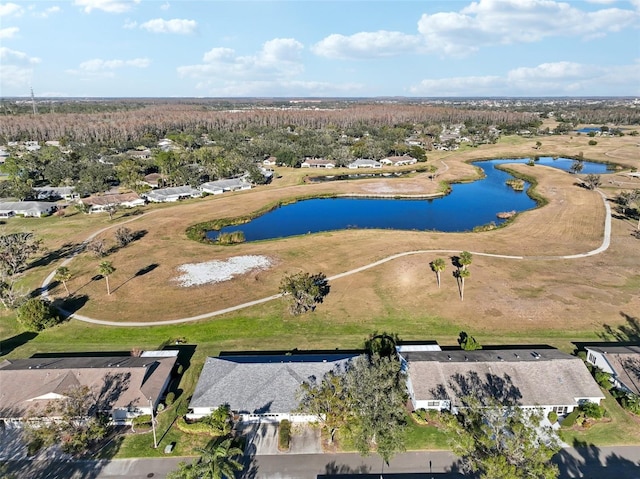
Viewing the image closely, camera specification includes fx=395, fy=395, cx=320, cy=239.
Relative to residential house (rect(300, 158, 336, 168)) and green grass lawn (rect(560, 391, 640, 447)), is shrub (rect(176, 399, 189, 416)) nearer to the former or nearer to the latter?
green grass lawn (rect(560, 391, 640, 447))

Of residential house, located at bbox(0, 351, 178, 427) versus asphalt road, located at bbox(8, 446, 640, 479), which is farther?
residential house, located at bbox(0, 351, 178, 427)

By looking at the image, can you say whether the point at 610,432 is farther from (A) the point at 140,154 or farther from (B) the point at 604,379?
(A) the point at 140,154

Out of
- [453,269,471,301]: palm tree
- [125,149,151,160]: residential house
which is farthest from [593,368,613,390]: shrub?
[125,149,151,160]: residential house

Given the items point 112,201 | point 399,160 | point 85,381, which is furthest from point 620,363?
point 399,160

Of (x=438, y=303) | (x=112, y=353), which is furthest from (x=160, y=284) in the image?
(x=438, y=303)

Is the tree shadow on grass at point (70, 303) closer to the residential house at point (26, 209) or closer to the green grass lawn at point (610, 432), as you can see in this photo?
the residential house at point (26, 209)

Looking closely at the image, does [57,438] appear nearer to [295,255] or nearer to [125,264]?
[125,264]
